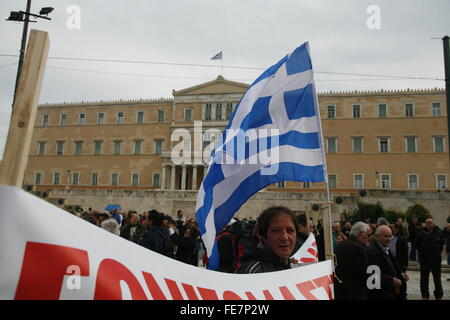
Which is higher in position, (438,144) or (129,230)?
(438,144)

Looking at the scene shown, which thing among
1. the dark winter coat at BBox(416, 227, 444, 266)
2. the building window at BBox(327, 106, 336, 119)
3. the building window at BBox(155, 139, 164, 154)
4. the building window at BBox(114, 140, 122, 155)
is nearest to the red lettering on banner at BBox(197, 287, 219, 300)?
the dark winter coat at BBox(416, 227, 444, 266)

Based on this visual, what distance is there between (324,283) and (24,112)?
1.65 m

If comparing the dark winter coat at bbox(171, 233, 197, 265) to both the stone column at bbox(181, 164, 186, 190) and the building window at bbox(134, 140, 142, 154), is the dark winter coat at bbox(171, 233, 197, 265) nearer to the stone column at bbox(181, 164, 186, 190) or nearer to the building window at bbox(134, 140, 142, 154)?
the stone column at bbox(181, 164, 186, 190)

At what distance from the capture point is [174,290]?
1.50m

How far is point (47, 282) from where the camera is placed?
1.16 m

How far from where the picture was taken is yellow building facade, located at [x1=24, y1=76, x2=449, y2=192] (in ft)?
121

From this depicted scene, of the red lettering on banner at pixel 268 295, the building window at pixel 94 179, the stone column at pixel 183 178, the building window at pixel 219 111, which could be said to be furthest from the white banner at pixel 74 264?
the building window at pixel 94 179

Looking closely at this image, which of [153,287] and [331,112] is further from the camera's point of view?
[331,112]

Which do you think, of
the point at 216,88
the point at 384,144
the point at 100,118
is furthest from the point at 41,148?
the point at 384,144

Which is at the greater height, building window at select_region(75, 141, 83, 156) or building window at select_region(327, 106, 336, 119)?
building window at select_region(327, 106, 336, 119)

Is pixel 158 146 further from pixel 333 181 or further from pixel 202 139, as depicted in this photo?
pixel 333 181

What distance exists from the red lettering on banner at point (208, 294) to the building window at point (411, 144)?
39.7 m

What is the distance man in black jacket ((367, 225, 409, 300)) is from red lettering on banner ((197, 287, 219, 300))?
2515mm

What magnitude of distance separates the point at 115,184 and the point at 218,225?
1645 inches
